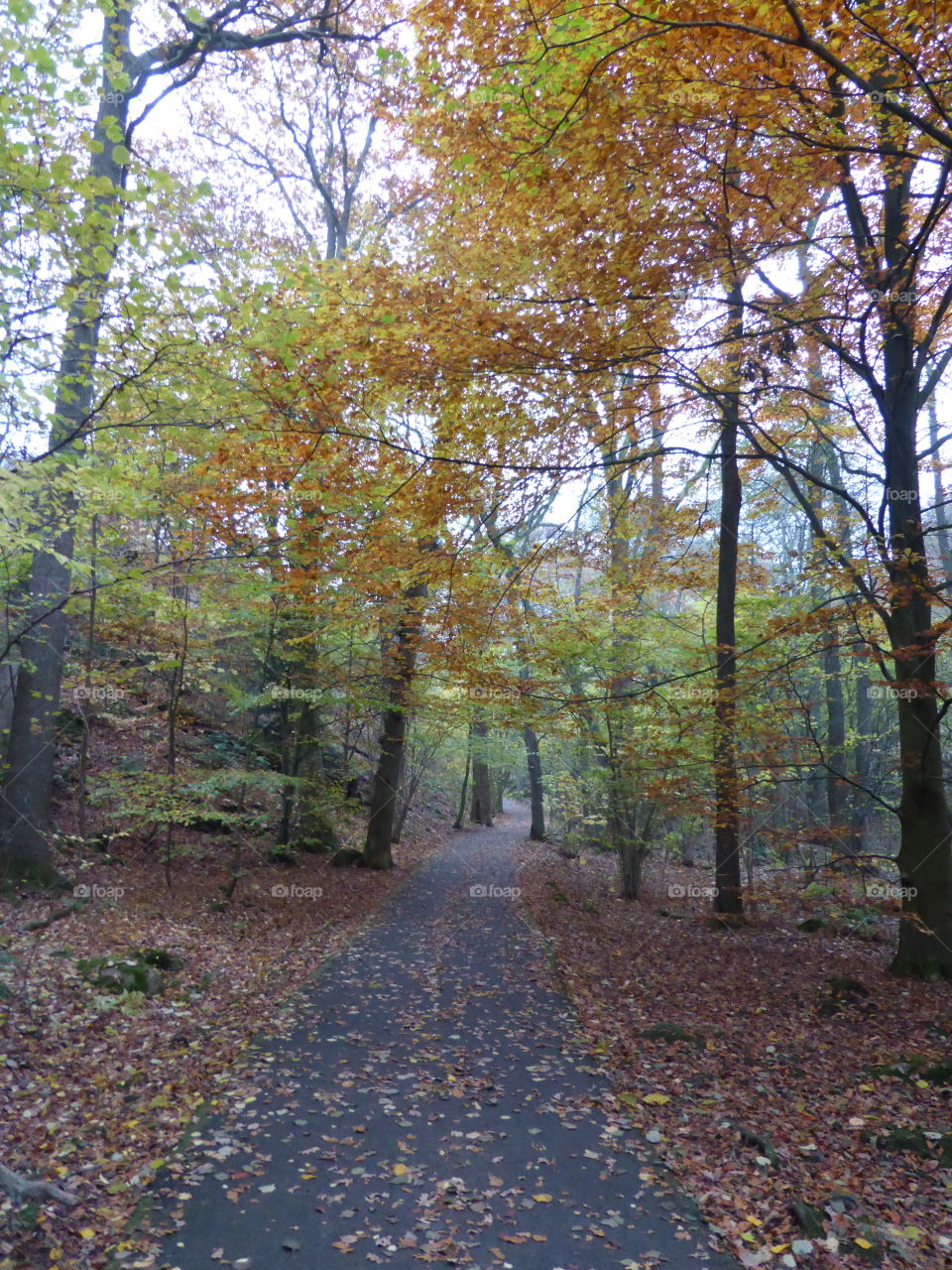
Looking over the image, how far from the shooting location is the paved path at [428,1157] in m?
3.69

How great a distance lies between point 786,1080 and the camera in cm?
570

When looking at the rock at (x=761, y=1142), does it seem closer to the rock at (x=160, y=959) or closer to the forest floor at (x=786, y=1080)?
the forest floor at (x=786, y=1080)

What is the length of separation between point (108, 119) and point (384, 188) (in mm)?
13152

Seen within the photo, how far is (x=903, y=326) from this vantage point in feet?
24.2

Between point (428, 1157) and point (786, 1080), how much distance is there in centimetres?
311

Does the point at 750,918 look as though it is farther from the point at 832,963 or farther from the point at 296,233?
the point at 296,233
